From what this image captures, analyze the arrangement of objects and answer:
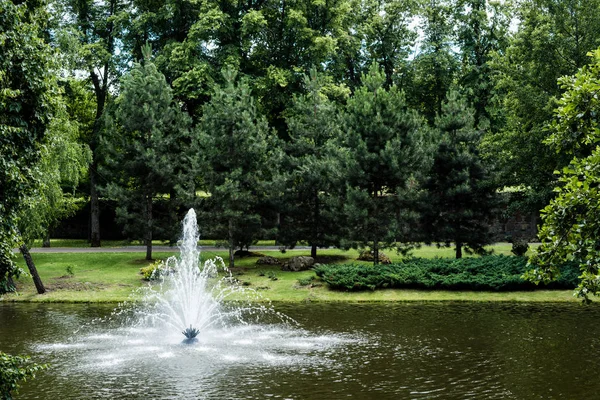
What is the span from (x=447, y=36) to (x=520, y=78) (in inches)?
715

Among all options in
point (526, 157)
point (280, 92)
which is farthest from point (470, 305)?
point (280, 92)

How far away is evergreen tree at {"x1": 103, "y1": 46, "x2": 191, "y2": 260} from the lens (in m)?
37.0

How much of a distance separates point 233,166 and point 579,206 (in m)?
28.2

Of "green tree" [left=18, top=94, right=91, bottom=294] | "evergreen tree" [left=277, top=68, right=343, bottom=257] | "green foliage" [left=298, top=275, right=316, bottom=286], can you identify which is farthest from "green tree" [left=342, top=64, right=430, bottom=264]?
"green tree" [left=18, top=94, right=91, bottom=294]

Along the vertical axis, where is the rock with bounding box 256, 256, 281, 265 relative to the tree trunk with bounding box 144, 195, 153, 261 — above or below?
below

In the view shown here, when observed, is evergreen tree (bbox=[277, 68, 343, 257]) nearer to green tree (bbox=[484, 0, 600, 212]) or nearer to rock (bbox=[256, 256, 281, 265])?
rock (bbox=[256, 256, 281, 265])

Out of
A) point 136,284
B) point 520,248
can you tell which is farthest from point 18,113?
point 520,248

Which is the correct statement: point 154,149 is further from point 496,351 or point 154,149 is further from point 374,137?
point 496,351

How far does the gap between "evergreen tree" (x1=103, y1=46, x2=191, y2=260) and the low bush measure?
12155 mm

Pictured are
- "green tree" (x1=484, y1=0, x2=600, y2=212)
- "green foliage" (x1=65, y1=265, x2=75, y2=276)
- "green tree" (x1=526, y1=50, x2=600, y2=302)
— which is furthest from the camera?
"green foliage" (x1=65, y1=265, x2=75, y2=276)

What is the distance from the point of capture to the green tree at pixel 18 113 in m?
10.1

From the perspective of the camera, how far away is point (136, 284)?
32.4m

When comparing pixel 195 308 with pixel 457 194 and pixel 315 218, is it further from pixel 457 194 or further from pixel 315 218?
pixel 457 194

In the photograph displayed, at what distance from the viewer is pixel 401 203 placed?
34031mm
